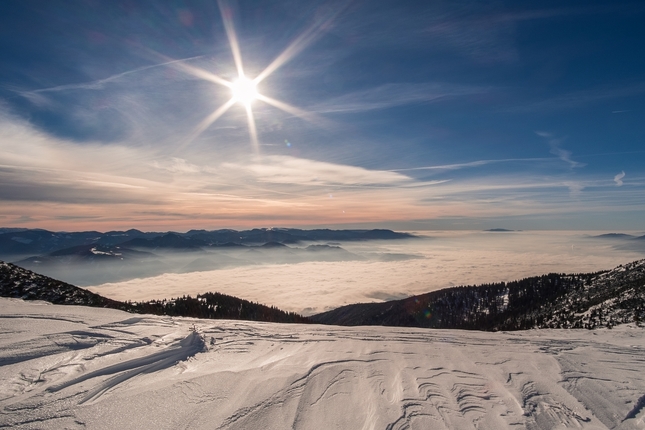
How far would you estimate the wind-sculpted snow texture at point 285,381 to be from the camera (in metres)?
4.10

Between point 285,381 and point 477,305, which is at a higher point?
point 285,381

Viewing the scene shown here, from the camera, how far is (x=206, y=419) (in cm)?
394

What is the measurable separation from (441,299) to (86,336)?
176368 millimetres

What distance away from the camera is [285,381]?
5391mm

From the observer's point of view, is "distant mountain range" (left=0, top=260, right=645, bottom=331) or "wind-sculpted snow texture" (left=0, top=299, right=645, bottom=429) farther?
"distant mountain range" (left=0, top=260, right=645, bottom=331)

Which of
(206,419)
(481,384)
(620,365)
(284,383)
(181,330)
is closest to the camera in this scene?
(206,419)

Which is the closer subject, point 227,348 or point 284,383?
point 284,383

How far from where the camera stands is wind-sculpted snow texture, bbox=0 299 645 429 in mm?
4102

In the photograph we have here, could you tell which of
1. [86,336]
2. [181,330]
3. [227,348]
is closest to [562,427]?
[227,348]

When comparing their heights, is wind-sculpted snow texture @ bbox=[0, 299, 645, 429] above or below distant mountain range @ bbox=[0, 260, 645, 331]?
above

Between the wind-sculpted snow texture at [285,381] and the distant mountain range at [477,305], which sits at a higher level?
the wind-sculpted snow texture at [285,381]

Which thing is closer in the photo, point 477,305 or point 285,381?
point 285,381

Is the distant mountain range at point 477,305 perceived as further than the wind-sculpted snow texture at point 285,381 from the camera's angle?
Yes

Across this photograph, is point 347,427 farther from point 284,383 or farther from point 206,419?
point 206,419
